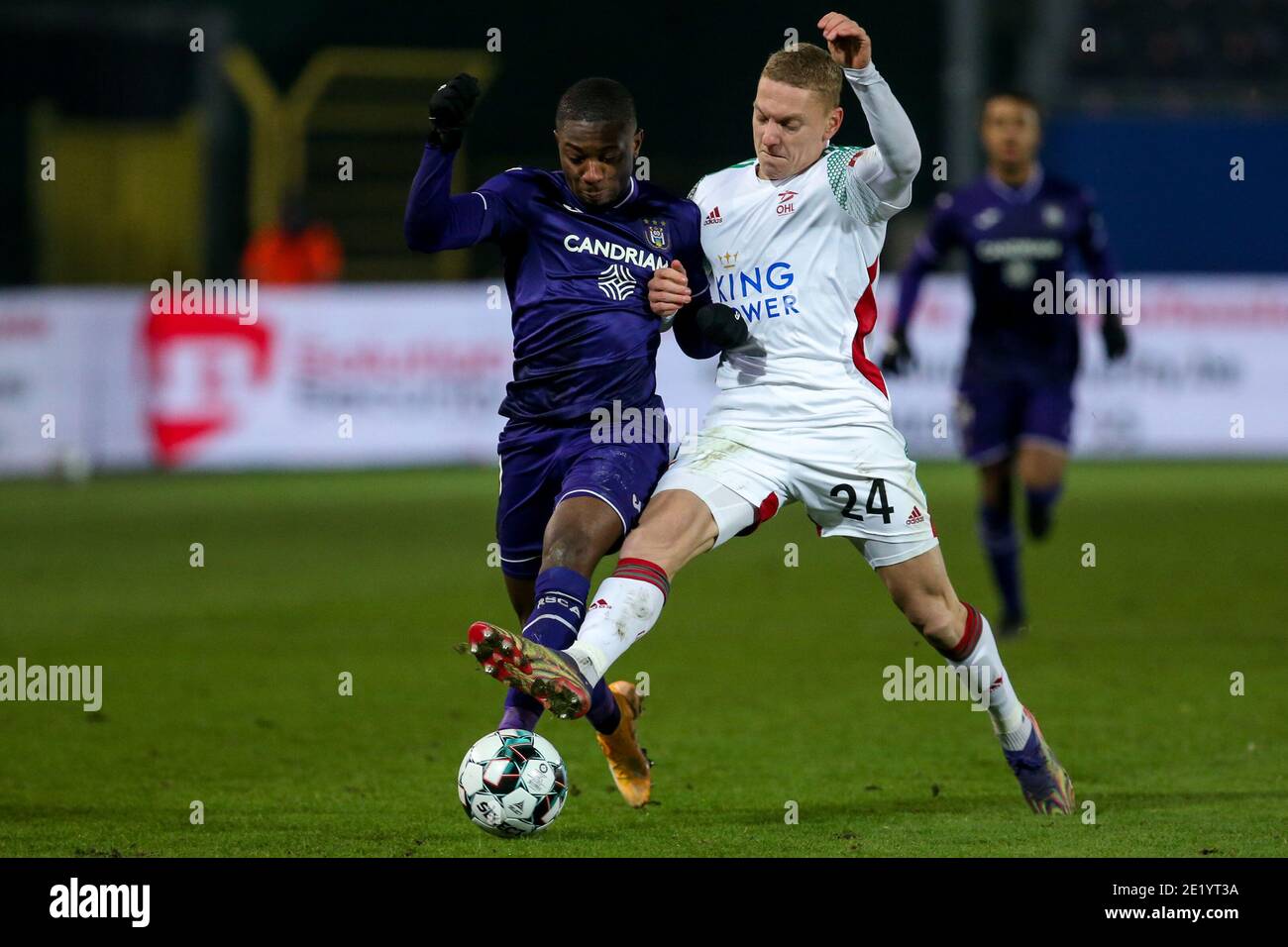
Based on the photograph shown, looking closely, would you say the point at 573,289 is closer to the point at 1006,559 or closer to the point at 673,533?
the point at 673,533

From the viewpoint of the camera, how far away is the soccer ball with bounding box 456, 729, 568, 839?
5277 mm

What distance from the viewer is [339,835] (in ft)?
18.4

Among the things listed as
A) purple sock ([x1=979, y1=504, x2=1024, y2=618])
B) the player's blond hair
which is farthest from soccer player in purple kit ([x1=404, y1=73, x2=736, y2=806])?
purple sock ([x1=979, y1=504, x2=1024, y2=618])

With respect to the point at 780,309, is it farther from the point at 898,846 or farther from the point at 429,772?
the point at 429,772

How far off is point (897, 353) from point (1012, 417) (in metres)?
0.74

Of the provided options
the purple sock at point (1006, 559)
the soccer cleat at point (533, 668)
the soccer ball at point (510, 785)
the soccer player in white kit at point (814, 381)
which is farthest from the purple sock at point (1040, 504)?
the soccer cleat at point (533, 668)

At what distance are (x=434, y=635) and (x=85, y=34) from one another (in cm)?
1759

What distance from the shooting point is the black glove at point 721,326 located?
18.8 ft

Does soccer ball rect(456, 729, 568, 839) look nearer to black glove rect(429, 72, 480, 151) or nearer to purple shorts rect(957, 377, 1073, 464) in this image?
black glove rect(429, 72, 480, 151)

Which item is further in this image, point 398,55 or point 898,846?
point 398,55

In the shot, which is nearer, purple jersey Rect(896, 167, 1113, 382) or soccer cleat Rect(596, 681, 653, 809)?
soccer cleat Rect(596, 681, 653, 809)

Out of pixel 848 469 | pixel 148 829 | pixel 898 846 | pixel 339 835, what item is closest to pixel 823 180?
pixel 848 469

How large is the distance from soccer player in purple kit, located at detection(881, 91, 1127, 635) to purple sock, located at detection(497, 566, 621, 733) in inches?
187

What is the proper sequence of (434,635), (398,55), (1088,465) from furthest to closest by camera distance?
(398,55), (1088,465), (434,635)
